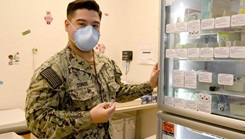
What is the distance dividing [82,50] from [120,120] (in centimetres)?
168

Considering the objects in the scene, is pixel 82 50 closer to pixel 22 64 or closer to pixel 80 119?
pixel 80 119

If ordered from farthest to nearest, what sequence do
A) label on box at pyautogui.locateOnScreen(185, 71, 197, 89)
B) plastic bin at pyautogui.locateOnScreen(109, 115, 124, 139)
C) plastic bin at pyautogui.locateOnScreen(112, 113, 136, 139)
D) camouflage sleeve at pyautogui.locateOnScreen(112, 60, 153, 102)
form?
1. plastic bin at pyautogui.locateOnScreen(112, 113, 136, 139)
2. plastic bin at pyautogui.locateOnScreen(109, 115, 124, 139)
3. camouflage sleeve at pyautogui.locateOnScreen(112, 60, 153, 102)
4. label on box at pyautogui.locateOnScreen(185, 71, 197, 89)

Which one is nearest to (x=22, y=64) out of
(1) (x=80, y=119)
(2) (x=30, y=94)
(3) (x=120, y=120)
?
(3) (x=120, y=120)

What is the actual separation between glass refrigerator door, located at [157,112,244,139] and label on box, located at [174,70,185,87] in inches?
7.3

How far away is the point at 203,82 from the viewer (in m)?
1.25

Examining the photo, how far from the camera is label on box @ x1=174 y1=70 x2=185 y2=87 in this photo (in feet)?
4.24

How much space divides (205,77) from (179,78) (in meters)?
0.16

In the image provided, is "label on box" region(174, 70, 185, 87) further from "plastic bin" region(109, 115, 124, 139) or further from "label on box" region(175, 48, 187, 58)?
"plastic bin" region(109, 115, 124, 139)

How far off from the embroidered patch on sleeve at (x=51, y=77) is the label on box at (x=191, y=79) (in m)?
0.69

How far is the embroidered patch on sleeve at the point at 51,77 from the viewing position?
117 centimetres

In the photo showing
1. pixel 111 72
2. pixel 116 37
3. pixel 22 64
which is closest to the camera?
pixel 111 72

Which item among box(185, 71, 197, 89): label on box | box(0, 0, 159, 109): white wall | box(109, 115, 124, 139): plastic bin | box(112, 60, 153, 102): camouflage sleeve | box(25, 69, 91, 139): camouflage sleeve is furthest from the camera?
box(109, 115, 124, 139): plastic bin

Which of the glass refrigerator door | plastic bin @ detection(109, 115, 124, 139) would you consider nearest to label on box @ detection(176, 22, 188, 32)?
the glass refrigerator door

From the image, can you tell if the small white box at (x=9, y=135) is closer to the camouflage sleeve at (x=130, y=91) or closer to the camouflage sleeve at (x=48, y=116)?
the camouflage sleeve at (x=48, y=116)
